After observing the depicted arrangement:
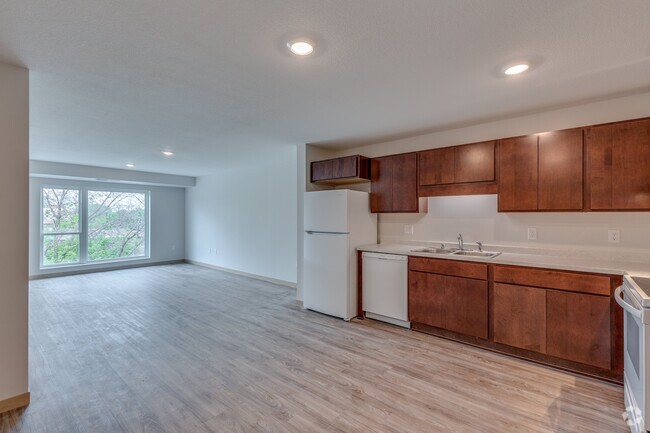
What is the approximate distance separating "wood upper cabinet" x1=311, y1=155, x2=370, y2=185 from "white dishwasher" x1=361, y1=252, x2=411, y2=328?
3.39 ft

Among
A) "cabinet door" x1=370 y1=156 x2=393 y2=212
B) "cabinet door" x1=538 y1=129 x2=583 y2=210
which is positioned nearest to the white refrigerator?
"cabinet door" x1=370 y1=156 x2=393 y2=212

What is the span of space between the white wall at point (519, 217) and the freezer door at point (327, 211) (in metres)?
0.82

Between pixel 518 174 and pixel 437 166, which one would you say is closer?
pixel 518 174

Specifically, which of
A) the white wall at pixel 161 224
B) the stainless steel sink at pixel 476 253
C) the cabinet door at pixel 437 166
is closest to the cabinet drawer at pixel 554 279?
the stainless steel sink at pixel 476 253

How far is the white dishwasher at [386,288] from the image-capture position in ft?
11.4

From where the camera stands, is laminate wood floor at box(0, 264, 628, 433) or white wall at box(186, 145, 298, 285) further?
white wall at box(186, 145, 298, 285)

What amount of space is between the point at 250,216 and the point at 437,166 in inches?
167

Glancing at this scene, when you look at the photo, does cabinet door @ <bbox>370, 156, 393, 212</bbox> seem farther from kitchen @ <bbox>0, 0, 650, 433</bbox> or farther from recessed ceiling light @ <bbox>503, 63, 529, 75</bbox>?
recessed ceiling light @ <bbox>503, 63, 529, 75</bbox>

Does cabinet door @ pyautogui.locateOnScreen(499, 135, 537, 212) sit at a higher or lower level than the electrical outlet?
higher

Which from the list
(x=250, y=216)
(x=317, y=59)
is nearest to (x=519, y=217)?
(x=317, y=59)

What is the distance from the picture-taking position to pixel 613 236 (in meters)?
2.72

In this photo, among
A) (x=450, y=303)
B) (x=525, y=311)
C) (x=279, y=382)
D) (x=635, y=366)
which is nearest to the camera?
(x=635, y=366)

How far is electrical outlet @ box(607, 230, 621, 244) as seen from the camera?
2.69 meters

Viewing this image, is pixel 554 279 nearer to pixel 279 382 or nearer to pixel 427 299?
pixel 427 299
